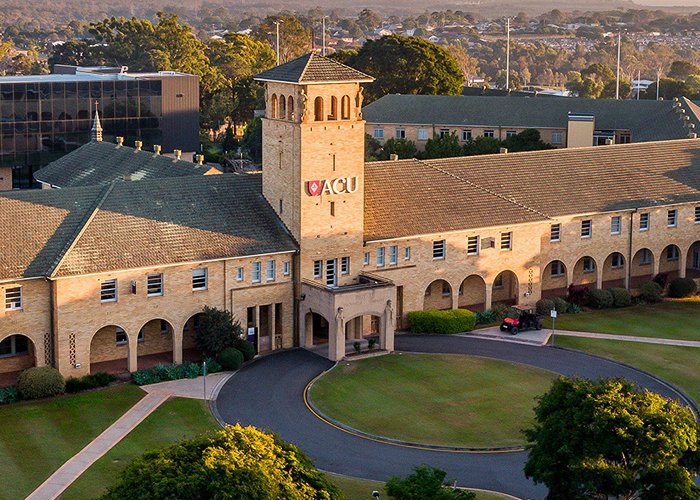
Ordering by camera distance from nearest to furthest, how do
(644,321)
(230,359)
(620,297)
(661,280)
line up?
(230,359), (644,321), (620,297), (661,280)

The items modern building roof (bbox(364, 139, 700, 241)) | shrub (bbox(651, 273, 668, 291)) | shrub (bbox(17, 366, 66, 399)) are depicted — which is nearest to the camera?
shrub (bbox(17, 366, 66, 399))

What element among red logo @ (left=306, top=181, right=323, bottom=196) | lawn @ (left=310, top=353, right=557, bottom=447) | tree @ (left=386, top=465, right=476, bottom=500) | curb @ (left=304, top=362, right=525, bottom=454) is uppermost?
red logo @ (left=306, top=181, right=323, bottom=196)

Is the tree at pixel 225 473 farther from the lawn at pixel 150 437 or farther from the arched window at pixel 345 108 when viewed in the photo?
the arched window at pixel 345 108

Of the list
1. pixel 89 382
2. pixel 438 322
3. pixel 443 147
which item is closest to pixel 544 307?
pixel 438 322

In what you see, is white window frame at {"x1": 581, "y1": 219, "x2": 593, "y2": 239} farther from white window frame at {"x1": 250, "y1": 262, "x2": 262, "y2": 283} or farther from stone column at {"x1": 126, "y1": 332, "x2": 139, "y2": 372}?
stone column at {"x1": 126, "y1": 332, "x2": 139, "y2": 372}

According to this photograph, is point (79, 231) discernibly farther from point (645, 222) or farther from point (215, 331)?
point (645, 222)

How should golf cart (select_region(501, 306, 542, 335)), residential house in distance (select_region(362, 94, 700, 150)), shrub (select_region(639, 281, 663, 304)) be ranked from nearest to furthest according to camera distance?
golf cart (select_region(501, 306, 542, 335)) < shrub (select_region(639, 281, 663, 304)) < residential house in distance (select_region(362, 94, 700, 150))

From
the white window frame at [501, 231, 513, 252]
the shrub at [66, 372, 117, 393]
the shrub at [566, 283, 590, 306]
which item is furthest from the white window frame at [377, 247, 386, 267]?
the shrub at [66, 372, 117, 393]

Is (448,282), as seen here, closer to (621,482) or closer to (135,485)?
(621,482)
